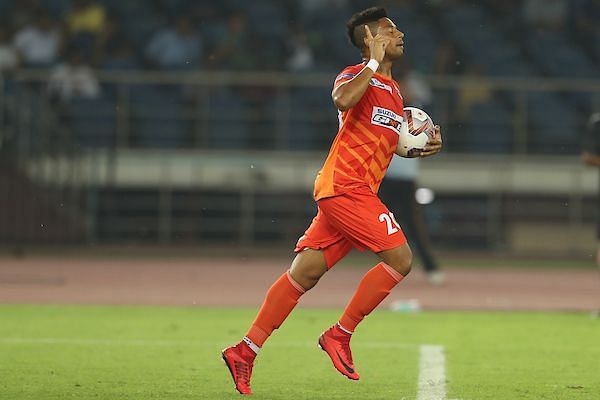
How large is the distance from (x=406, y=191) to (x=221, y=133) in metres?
7.22

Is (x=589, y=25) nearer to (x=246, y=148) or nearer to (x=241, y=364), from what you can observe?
(x=246, y=148)

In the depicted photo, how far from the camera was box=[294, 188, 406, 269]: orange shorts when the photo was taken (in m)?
7.46

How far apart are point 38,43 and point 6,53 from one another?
573 millimetres

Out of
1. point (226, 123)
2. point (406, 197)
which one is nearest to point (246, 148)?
point (226, 123)

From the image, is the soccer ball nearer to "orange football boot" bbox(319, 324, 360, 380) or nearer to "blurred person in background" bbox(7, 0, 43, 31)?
"orange football boot" bbox(319, 324, 360, 380)

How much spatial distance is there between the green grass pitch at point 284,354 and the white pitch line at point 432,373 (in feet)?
0.19

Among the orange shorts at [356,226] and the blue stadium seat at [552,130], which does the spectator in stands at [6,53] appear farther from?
the orange shorts at [356,226]

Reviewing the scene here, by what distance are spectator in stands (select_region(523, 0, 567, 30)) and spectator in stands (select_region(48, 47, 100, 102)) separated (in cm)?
816

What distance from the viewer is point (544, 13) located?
2514 centimetres

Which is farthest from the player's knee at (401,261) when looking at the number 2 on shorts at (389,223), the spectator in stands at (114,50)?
the spectator in stands at (114,50)

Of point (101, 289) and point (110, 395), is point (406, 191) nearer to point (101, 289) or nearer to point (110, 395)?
point (101, 289)

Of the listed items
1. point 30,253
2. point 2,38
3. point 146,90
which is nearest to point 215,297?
point 30,253

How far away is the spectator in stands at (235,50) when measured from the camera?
74.5 feet

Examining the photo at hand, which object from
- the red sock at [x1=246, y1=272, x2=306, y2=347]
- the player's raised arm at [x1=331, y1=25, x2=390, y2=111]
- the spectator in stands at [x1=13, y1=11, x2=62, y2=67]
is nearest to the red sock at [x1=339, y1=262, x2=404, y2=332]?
the red sock at [x1=246, y1=272, x2=306, y2=347]
